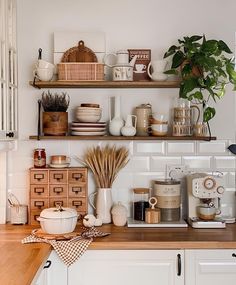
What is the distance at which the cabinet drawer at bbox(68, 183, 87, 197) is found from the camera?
2977mm

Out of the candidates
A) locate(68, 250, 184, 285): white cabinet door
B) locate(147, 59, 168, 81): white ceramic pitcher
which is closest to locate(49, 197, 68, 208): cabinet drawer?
locate(68, 250, 184, 285): white cabinet door

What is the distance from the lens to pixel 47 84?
2.95m

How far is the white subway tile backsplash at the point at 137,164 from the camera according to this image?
3.16m

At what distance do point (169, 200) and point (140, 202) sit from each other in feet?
0.61

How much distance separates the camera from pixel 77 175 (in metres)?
2.98

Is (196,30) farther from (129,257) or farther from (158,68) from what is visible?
(129,257)

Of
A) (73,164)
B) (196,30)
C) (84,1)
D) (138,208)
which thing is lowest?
(138,208)

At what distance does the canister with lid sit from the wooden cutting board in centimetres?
94

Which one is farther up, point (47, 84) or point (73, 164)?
point (47, 84)

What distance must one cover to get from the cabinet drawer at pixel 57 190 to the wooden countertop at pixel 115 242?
26 centimetres

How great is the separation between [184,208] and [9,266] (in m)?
1.42

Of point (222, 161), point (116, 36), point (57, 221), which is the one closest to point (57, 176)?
point (57, 221)

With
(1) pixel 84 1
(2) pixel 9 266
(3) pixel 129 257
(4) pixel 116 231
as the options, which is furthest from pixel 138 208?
(1) pixel 84 1

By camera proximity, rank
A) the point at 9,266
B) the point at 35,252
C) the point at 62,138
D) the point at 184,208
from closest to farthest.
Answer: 1. the point at 9,266
2. the point at 35,252
3. the point at 62,138
4. the point at 184,208
